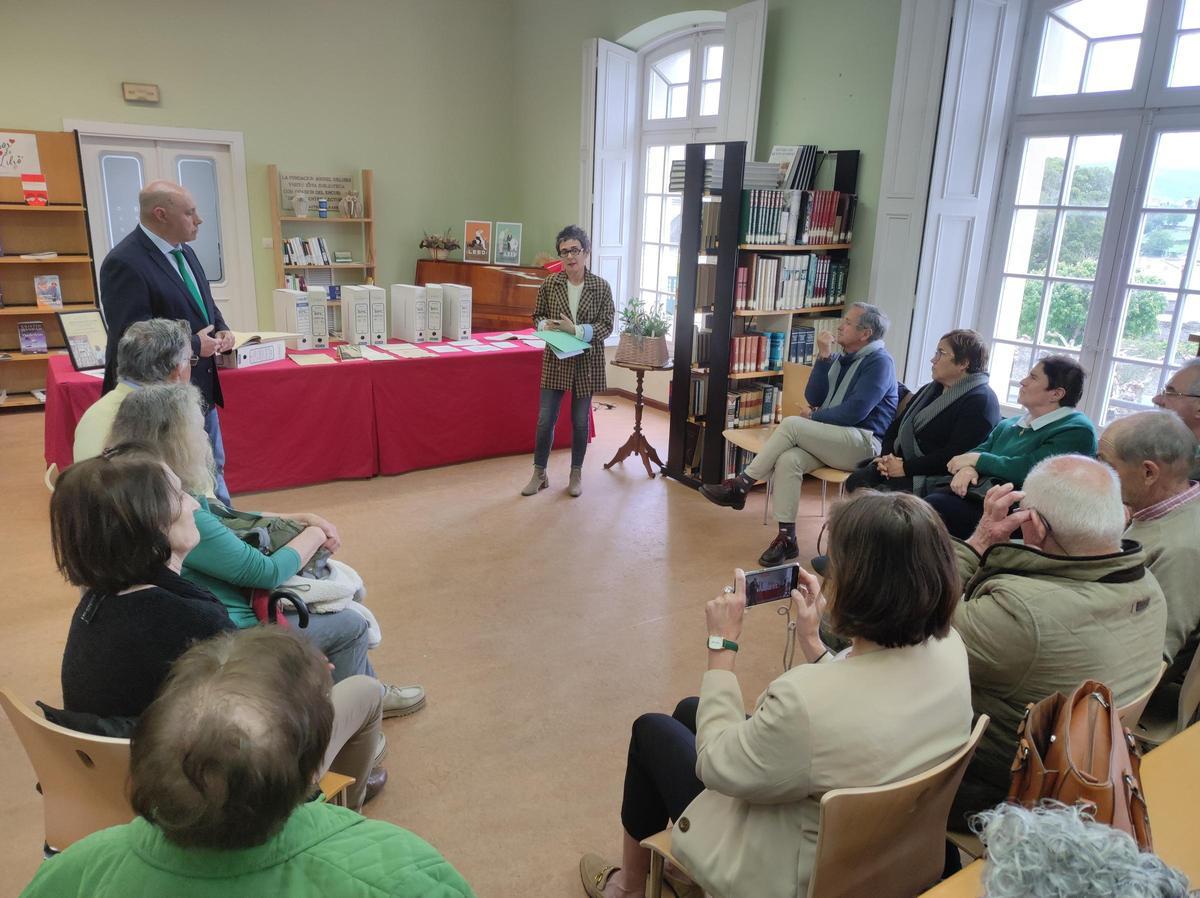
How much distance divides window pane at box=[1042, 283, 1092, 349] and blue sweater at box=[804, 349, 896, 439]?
1123 mm

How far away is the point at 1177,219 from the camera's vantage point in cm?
388

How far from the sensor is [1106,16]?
13.3 feet

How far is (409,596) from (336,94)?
534cm

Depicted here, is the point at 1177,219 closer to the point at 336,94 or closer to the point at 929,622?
the point at 929,622

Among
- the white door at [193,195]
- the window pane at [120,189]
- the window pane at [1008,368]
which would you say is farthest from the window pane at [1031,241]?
the window pane at [120,189]

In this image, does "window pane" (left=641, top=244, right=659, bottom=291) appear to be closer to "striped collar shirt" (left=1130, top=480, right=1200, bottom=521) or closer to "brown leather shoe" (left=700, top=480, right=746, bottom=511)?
"brown leather shoe" (left=700, top=480, right=746, bottom=511)

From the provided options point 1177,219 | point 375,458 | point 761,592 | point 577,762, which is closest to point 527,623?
point 577,762

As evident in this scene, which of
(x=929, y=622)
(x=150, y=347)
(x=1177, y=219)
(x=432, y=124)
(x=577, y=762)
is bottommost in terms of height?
(x=577, y=762)

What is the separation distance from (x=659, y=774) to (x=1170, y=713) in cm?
141

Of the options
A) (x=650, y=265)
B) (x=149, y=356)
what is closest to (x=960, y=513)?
(x=149, y=356)

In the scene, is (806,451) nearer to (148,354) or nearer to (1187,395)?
(1187,395)

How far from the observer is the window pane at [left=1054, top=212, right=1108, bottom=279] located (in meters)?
4.19

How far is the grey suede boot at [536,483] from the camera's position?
4754 mm

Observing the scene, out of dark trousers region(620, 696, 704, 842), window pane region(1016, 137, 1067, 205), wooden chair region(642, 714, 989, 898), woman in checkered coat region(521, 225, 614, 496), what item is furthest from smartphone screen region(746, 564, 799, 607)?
window pane region(1016, 137, 1067, 205)
